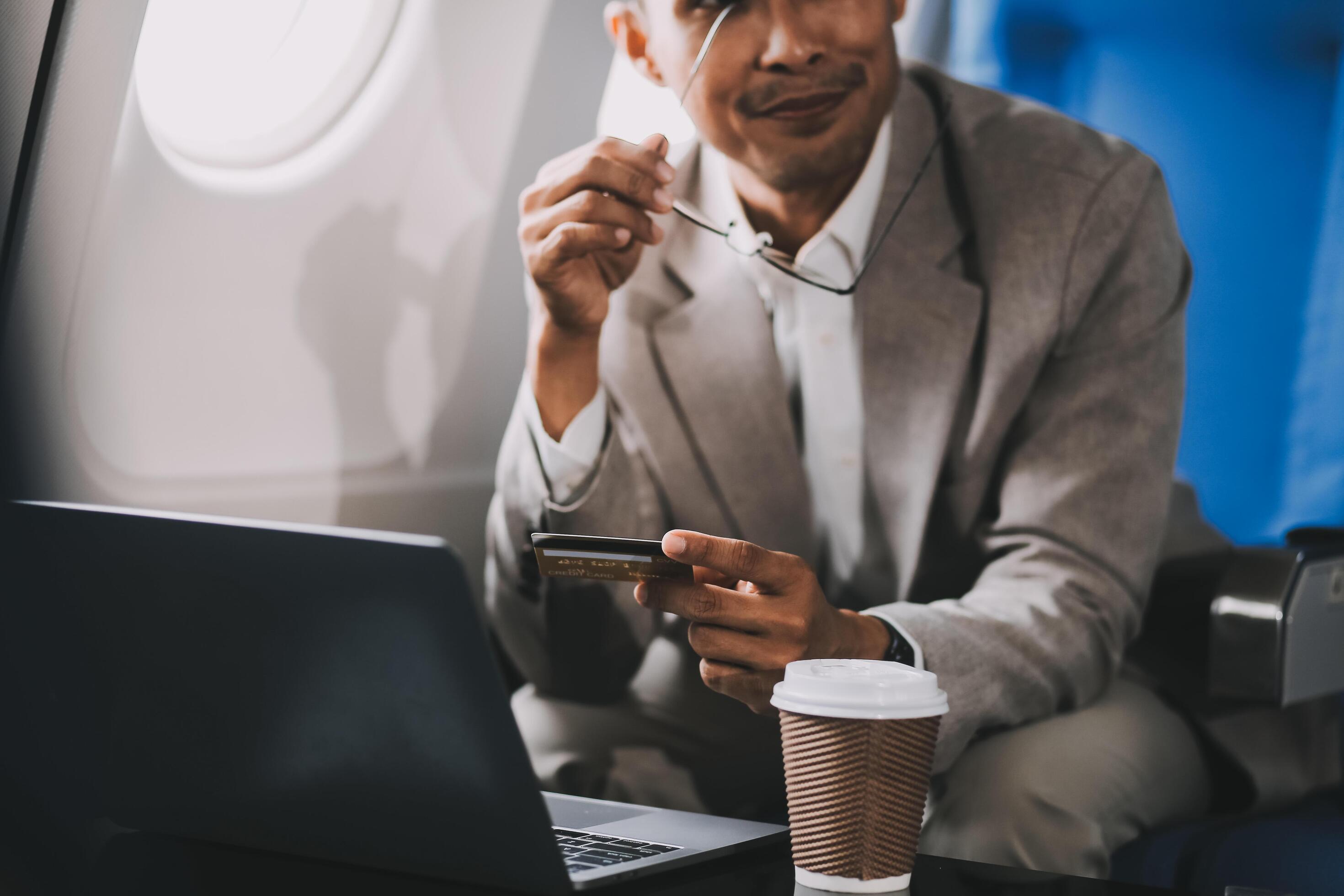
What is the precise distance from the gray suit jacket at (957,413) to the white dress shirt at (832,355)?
0.03 metres

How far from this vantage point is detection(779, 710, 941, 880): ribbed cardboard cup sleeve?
0.68 metres

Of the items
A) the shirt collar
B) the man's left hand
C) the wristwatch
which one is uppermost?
the shirt collar

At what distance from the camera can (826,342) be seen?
4.83ft

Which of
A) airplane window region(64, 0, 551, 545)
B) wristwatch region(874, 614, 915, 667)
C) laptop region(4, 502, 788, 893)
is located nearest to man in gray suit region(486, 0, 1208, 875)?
wristwatch region(874, 614, 915, 667)

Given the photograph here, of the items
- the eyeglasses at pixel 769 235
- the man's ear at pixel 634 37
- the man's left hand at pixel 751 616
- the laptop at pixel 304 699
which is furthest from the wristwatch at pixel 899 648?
the man's ear at pixel 634 37

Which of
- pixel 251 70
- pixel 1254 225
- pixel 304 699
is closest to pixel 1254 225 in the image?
pixel 1254 225

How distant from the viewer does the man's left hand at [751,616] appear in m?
0.85

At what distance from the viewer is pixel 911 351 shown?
1.41 metres

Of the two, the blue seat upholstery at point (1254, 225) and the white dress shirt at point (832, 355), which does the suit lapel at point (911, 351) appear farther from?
the blue seat upholstery at point (1254, 225)

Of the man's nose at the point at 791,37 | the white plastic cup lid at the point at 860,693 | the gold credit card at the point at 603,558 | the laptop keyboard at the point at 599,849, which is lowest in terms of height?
the laptop keyboard at the point at 599,849

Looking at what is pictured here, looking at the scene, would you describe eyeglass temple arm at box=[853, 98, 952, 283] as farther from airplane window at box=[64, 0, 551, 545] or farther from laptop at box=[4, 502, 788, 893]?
laptop at box=[4, 502, 788, 893]

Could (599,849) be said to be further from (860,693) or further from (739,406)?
(739,406)

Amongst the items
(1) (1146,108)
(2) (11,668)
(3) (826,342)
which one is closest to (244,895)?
(2) (11,668)

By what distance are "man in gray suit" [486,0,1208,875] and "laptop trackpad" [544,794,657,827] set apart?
0.38 meters
